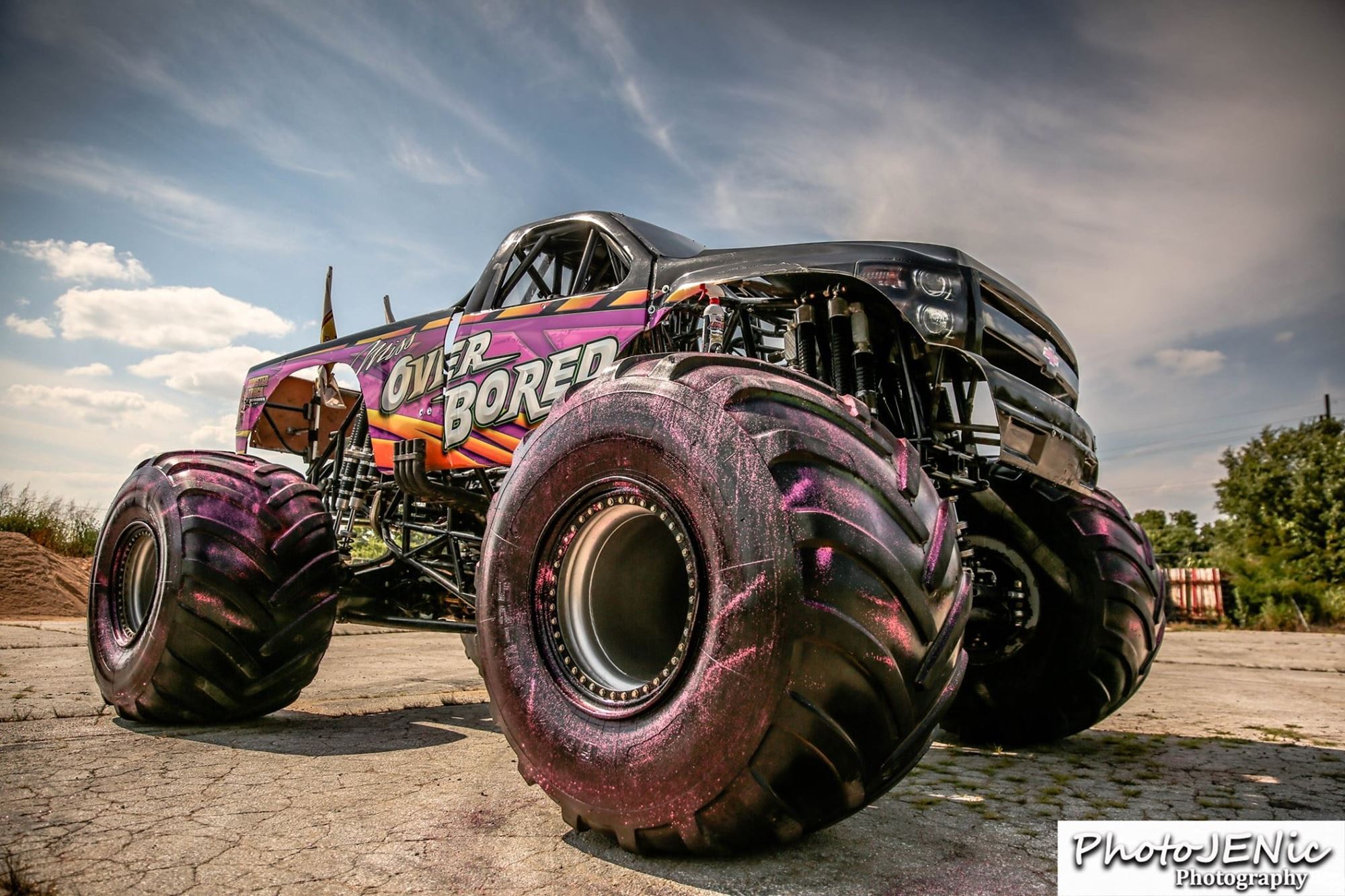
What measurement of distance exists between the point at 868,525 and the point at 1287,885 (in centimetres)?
122

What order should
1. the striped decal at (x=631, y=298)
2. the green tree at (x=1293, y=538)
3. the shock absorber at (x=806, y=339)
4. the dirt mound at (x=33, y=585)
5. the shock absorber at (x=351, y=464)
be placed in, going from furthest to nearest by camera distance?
the green tree at (x=1293, y=538) < the dirt mound at (x=33, y=585) < the shock absorber at (x=351, y=464) < the striped decal at (x=631, y=298) < the shock absorber at (x=806, y=339)

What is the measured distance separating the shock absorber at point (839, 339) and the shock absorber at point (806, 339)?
72 millimetres

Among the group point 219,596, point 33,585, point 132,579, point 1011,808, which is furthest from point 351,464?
point 33,585

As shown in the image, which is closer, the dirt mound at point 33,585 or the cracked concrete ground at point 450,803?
the cracked concrete ground at point 450,803

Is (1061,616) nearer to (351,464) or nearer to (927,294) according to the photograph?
(927,294)

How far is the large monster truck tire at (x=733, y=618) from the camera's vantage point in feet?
6.17

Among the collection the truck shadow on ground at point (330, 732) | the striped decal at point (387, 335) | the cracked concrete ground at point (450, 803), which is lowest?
the truck shadow on ground at point (330, 732)

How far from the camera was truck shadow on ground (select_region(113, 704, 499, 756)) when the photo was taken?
11.5 ft

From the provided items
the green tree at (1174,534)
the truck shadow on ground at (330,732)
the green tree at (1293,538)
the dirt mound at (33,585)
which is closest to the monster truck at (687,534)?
the truck shadow on ground at (330,732)

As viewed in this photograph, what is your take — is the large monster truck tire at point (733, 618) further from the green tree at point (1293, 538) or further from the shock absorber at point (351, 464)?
the green tree at point (1293, 538)

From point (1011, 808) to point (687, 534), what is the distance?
4.99ft

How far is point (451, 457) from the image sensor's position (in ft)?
13.9

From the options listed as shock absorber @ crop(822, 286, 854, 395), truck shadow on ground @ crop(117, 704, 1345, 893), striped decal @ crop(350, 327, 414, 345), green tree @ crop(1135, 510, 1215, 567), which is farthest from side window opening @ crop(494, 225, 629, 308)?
green tree @ crop(1135, 510, 1215, 567)

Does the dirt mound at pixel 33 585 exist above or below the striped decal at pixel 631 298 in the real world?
below
